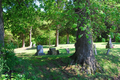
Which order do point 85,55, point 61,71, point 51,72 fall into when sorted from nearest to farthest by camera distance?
1. point 51,72
2. point 61,71
3. point 85,55

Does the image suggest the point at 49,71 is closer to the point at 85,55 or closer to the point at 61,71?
the point at 61,71

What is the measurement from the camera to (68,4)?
20.4ft

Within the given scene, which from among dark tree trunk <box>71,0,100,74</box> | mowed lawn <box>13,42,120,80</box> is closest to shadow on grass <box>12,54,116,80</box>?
mowed lawn <box>13,42,120,80</box>

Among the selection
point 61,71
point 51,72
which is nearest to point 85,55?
point 61,71

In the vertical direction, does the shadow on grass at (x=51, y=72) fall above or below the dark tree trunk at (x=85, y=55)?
below

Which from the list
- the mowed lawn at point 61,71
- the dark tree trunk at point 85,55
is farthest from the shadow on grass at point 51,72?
the dark tree trunk at point 85,55

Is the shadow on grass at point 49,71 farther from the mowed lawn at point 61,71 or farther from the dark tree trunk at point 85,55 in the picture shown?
the dark tree trunk at point 85,55

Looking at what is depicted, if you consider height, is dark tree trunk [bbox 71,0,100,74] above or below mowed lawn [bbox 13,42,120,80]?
above

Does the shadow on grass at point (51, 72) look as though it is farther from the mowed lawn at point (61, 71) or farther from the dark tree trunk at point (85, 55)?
the dark tree trunk at point (85, 55)

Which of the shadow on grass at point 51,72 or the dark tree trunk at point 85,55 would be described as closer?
the shadow on grass at point 51,72

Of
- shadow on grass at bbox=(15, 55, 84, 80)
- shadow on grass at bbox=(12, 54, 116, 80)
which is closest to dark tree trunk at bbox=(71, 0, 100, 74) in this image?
shadow on grass at bbox=(12, 54, 116, 80)

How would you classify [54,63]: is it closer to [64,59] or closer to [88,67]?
[64,59]

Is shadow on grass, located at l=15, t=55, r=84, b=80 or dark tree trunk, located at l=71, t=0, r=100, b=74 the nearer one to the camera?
shadow on grass, located at l=15, t=55, r=84, b=80

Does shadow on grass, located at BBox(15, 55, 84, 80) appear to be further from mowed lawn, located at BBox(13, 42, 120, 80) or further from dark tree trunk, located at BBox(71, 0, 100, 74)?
dark tree trunk, located at BBox(71, 0, 100, 74)
